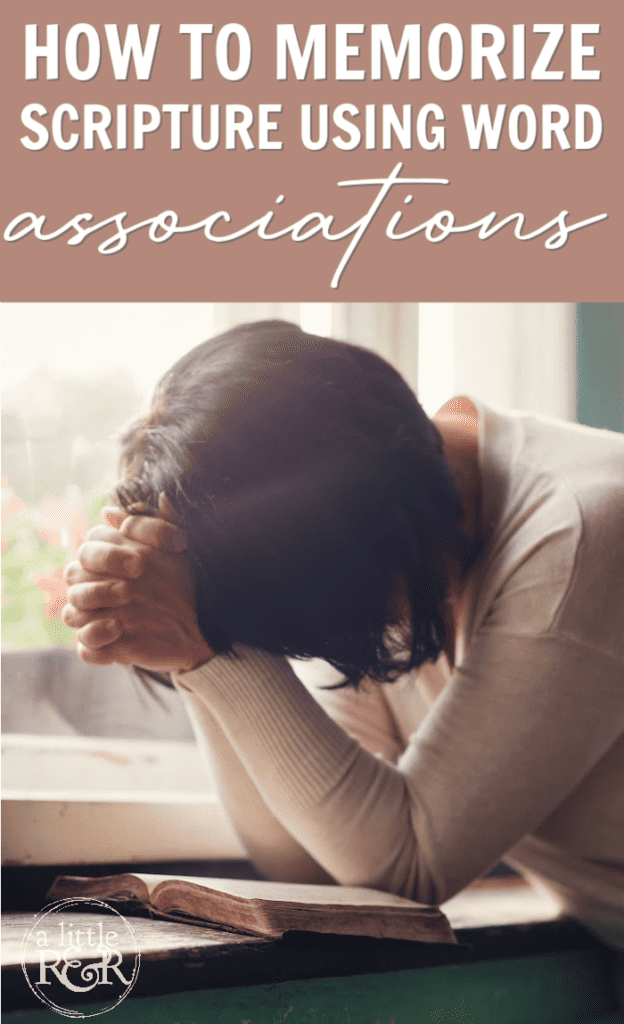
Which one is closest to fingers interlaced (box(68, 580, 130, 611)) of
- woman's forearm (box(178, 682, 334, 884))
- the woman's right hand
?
the woman's right hand

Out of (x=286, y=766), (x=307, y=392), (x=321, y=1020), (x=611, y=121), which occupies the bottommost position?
(x=321, y=1020)

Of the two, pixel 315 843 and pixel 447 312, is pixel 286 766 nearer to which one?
pixel 315 843

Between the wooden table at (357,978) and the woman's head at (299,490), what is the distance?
0.62 ft

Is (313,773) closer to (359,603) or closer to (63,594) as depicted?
(359,603)

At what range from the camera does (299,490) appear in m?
0.56

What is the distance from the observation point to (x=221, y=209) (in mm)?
765

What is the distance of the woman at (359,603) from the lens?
56 cm

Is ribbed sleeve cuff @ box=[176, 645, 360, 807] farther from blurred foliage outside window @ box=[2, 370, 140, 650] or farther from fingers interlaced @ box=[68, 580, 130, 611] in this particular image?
blurred foliage outside window @ box=[2, 370, 140, 650]

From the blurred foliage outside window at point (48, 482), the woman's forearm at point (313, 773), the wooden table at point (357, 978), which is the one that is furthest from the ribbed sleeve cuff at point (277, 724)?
the blurred foliage outside window at point (48, 482)

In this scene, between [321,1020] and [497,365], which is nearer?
[321,1020]

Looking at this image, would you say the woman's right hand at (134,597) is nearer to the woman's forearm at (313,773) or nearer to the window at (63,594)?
the woman's forearm at (313,773)

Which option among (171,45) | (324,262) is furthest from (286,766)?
(171,45)

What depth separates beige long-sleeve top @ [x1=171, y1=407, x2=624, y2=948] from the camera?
1.85ft

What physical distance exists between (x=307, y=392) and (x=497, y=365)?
0.64 meters
